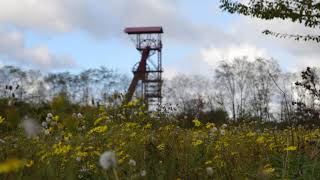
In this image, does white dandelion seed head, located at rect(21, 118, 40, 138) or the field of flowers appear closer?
white dandelion seed head, located at rect(21, 118, 40, 138)

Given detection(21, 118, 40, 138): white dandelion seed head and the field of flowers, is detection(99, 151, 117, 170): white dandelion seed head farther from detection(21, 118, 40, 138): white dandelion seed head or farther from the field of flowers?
the field of flowers

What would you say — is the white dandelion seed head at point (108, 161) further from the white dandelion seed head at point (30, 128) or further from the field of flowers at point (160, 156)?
the field of flowers at point (160, 156)

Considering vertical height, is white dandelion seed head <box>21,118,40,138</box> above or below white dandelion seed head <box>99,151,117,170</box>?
above

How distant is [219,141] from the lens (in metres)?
5.35

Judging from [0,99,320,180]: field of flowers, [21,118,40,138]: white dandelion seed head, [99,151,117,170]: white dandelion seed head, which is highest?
[21,118,40,138]: white dandelion seed head


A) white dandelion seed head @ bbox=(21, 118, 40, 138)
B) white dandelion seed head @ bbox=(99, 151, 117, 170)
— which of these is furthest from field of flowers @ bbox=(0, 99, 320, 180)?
white dandelion seed head @ bbox=(99, 151, 117, 170)

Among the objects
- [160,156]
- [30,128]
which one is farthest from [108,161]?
[160,156]

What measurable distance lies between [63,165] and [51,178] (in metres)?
1.63

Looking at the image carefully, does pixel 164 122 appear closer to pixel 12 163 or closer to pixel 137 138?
pixel 137 138

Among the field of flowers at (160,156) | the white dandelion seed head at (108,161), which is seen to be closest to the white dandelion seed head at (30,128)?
the white dandelion seed head at (108,161)

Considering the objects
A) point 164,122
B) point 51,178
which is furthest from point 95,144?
point 164,122

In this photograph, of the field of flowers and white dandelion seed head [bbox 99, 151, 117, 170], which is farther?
the field of flowers

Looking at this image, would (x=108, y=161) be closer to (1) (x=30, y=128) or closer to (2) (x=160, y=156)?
(1) (x=30, y=128)

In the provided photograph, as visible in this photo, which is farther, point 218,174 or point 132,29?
point 132,29
